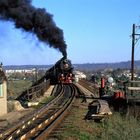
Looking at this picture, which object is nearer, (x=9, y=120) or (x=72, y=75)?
(x=9, y=120)

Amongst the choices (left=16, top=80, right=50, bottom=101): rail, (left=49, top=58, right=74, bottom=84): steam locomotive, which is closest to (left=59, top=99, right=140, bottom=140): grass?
(left=16, top=80, right=50, bottom=101): rail

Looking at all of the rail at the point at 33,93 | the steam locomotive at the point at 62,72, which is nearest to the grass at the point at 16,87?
the steam locomotive at the point at 62,72

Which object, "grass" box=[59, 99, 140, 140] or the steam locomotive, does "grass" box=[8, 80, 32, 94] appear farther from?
"grass" box=[59, 99, 140, 140]

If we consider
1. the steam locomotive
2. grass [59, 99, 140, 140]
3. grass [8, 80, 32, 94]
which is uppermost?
the steam locomotive

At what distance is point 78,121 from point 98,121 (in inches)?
40.2

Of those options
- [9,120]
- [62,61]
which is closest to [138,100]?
[9,120]

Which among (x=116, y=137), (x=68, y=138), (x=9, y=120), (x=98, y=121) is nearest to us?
(x=68, y=138)

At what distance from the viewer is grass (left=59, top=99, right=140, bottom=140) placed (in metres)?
18.2

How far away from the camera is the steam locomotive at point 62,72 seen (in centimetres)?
5538

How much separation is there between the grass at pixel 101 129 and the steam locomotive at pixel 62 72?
99.1 ft

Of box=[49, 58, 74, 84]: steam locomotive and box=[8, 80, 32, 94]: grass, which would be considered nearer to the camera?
box=[49, 58, 74, 84]: steam locomotive

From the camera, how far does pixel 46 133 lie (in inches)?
711

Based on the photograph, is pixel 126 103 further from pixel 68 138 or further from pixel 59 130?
pixel 68 138

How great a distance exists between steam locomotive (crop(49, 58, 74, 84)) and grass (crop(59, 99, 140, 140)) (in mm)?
30208
